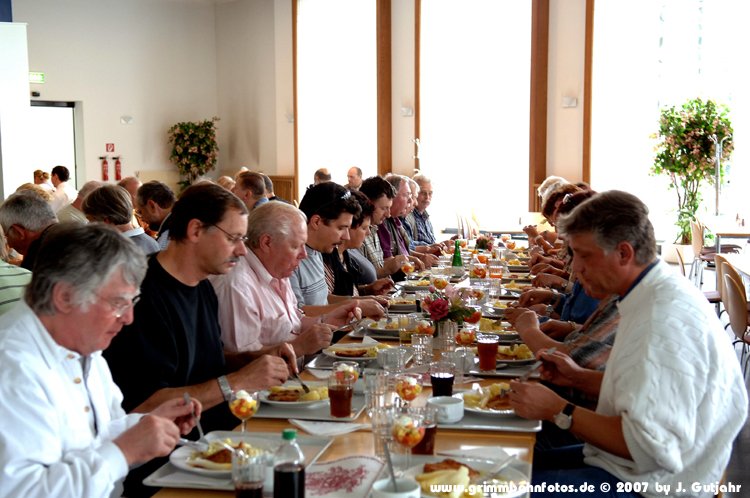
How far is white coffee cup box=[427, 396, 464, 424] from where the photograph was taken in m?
2.34

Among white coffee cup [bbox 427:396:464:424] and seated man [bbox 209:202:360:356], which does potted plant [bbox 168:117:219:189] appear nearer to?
seated man [bbox 209:202:360:356]

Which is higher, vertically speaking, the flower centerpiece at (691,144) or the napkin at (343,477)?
the flower centerpiece at (691,144)

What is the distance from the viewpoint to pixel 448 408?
2342 mm

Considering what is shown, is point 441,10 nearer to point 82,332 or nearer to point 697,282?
point 697,282

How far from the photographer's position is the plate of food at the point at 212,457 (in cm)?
193

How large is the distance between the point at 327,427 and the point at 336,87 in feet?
40.2

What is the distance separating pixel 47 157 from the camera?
12594 mm

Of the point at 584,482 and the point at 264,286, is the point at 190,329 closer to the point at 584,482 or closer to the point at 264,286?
the point at 264,286

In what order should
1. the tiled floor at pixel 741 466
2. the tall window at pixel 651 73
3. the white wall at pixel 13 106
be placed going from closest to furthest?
the tiled floor at pixel 741 466
the white wall at pixel 13 106
the tall window at pixel 651 73

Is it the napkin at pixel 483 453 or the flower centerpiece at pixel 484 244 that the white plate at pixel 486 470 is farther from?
the flower centerpiece at pixel 484 244

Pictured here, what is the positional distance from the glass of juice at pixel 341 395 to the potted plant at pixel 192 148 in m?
12.4

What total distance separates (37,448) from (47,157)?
1189 cm

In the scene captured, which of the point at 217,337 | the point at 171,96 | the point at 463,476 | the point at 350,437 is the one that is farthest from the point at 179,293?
the point at 171,96

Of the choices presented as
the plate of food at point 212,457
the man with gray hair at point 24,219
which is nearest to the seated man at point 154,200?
the man with gray hair at point 24,219
